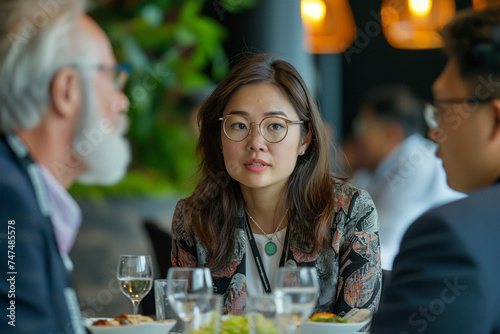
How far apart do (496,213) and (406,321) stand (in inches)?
9.3

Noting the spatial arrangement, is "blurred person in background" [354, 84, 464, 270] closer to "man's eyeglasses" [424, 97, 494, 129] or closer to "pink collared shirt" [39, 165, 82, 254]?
"man's eyeglasses" [424, 97, 494, 129]

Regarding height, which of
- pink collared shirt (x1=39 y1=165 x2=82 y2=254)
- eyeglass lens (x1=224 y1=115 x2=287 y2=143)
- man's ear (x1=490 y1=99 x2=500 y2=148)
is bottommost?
pink collared shirt (x1=39 y1=165 x2=82 y2=254)

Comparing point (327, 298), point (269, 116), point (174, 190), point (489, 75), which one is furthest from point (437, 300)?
point (174, 190)

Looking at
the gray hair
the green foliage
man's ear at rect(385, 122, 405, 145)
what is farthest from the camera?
man's ear at rect(385, 122, 405, 145)

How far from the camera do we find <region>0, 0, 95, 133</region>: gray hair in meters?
1.10

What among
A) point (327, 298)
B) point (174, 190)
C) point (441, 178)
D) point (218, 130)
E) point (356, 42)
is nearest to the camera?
point (327, 298)

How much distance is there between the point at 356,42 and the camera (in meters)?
8.80

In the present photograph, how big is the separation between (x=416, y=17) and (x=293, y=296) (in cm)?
329

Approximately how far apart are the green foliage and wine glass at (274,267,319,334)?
3560 millimetres

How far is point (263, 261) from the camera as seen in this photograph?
211 centimetres

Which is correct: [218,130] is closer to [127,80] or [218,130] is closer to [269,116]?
[269,116]

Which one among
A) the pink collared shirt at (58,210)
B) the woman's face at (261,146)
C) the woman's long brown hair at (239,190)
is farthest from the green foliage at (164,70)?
the pink collared shirt at (58,210)

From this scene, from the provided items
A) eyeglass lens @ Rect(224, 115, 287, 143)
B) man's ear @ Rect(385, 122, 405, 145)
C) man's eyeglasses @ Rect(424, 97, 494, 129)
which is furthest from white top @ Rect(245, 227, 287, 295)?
man's ear @ Rect(385, 122, 405, 145)

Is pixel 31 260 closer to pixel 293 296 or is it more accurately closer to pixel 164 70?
pixel 293 296
